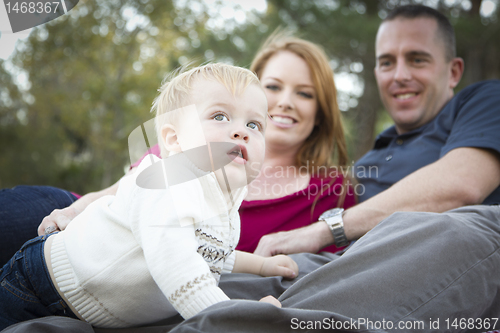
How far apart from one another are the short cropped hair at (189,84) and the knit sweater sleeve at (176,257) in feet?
0.82

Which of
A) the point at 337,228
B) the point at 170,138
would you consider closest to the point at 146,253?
the point at 170,138

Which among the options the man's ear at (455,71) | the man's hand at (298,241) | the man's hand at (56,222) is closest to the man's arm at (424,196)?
the man's hand at (298,241)

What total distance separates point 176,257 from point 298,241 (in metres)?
0.96

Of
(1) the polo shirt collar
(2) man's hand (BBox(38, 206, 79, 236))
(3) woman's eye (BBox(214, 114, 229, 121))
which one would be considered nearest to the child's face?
(3) woman's eye (BBox(214, 114, 229, 121))

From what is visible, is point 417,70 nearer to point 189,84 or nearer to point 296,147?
point 296,147

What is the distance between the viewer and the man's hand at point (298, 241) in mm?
1672

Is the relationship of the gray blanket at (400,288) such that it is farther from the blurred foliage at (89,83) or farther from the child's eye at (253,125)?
the blurred foliage at (89,83)

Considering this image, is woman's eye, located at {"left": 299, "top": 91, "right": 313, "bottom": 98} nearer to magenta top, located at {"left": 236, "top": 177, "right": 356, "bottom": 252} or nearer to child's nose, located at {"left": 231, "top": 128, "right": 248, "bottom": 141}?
magenta top, located at {"left": 236, "top": 177, "right": 356, "bottom": 252}

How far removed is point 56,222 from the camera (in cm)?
125

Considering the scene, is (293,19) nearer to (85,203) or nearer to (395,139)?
(395,139)

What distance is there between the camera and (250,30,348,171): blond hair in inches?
87.4

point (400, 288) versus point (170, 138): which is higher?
point (170, 138)

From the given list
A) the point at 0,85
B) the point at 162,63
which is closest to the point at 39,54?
the point at 0,85

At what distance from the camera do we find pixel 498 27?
4.10 m
